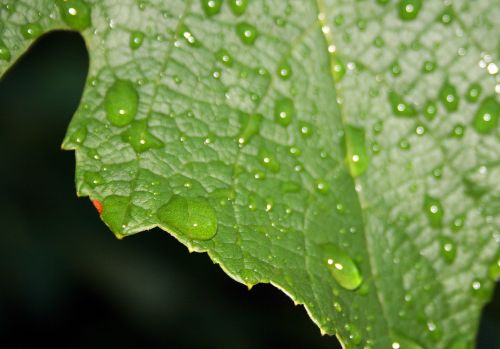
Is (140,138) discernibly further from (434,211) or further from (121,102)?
(434,211)

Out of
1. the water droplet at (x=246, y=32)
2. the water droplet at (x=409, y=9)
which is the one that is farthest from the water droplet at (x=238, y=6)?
the water droplet at (x=409, y=9)

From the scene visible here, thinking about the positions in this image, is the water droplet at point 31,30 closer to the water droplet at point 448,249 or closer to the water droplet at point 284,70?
the water droplet at point 284,70

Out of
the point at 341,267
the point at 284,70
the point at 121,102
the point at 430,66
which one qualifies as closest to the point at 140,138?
the point at 121,102

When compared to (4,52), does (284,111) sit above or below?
above

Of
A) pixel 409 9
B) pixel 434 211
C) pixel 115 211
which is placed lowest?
pixel 115 211

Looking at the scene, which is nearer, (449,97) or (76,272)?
(449,97)
